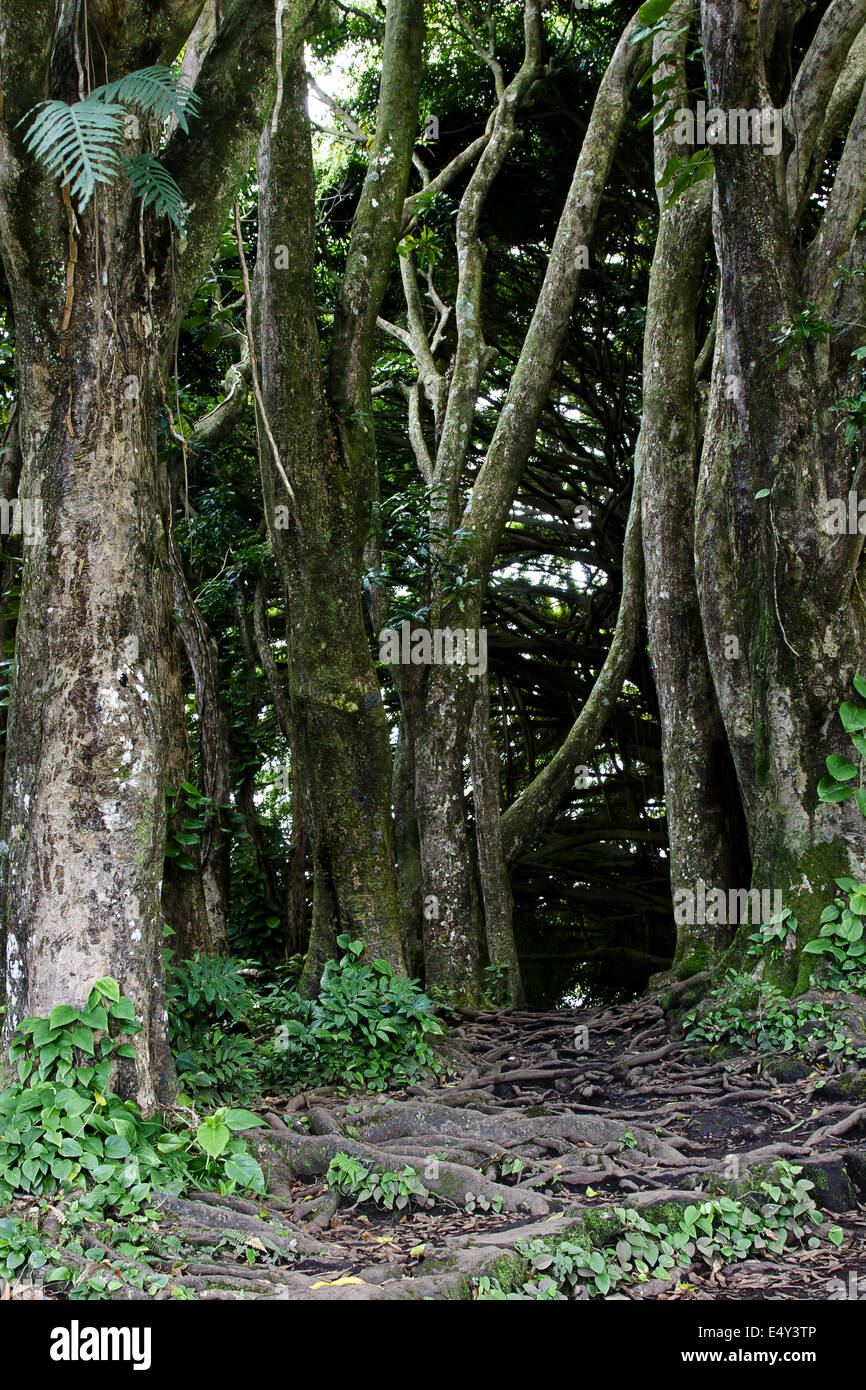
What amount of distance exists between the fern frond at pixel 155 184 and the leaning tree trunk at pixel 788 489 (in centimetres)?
262

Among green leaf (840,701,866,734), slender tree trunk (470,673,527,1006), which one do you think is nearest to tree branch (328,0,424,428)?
slender tree trunk (470,673,527,1006)

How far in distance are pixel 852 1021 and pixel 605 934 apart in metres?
6.68

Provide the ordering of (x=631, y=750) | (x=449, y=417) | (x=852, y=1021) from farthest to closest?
1. (x=631, y=750)
2. (x=449, y=417)
3. (x=852, y=1021)

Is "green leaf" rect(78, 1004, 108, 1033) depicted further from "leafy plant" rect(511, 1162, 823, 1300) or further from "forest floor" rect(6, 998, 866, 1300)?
"leafy plant" rect(511, 1162, 823, 1300)

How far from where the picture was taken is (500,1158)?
3846mm

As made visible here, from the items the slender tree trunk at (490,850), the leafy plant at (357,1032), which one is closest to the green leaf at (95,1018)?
the leafy plant at (357,1032)

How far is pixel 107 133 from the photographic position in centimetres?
259

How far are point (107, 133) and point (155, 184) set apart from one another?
648 millimetres

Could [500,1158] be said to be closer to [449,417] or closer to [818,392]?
[818,392]

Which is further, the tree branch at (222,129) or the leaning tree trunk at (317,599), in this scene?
the leaning tree trunk at (317,599)

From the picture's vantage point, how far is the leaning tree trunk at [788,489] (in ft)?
15.6

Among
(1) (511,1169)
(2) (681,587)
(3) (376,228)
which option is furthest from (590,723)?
(1) (511,1169)

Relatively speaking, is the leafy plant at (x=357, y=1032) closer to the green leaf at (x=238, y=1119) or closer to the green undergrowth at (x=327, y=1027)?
the green undergrowth at (x=327, y=1027)
